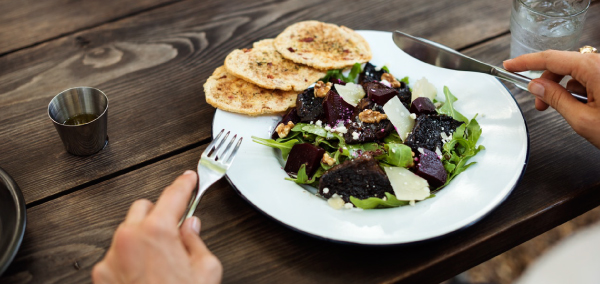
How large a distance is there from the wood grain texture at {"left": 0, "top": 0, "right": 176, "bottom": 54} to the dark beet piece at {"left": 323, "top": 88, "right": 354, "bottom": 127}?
4.95ft

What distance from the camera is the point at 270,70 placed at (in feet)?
6.93

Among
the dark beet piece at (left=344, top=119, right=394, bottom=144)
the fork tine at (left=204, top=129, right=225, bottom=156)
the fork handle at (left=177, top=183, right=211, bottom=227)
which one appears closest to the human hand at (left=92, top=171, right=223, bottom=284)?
the fork handle at (left=177, top=183, right=211, bottom=227)

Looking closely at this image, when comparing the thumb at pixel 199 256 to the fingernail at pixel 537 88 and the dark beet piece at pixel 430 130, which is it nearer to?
the dark beet piece at pixel 430 130

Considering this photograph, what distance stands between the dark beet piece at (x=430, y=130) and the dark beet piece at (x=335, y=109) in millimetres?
282

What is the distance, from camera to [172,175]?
5.85ft

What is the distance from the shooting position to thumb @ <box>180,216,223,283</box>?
1.18 metres

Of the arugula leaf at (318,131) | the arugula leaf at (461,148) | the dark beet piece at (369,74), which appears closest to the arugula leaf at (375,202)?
the arugula leaf at (461,148)

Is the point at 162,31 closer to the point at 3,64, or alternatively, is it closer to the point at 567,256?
the point at 3,64

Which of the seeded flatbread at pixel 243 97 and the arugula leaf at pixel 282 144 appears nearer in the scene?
the arugula leaf at pixel 282 144

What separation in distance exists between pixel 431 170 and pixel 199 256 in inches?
32.6

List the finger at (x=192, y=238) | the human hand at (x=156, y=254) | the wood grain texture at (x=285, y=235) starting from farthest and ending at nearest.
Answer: the wood grain texture at (x=285, y=235) < the finger at (x=192, y=238) < the human hand at (x=156, y=254)

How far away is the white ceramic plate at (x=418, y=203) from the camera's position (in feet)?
4.58

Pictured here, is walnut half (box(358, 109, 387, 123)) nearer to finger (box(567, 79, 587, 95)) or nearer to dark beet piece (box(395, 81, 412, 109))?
dark beet piece (box(395, 81, 412, 109))

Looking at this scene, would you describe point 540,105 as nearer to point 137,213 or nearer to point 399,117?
point 399,117
